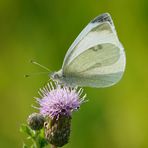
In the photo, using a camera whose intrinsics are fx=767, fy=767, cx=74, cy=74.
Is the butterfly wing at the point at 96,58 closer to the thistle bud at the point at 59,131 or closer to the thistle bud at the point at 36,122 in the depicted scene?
the thistle bud at the point at 59,131

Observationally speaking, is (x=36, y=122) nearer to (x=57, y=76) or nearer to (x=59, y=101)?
(x=59, y=101)

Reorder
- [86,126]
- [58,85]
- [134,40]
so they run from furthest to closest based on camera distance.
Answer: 1. [134,40]
2. [86,126]
3. [58,85]

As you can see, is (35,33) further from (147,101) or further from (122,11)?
(147,101)

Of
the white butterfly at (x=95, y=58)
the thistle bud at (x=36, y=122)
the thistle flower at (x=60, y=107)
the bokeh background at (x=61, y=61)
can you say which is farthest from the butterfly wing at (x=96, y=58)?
the bokeh background at (x=61, y=61)

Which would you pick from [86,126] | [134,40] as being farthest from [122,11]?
[86,126]

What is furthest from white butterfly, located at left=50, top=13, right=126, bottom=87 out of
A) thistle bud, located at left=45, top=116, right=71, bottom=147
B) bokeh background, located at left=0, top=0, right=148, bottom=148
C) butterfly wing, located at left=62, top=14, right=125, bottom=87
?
bokeh background, located at left=0, top=0, right=148, bottom=148

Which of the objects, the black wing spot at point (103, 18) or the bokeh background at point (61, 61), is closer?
the black wing spot at point (103, 18)

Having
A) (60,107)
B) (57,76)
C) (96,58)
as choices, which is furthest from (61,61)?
(60,107)
